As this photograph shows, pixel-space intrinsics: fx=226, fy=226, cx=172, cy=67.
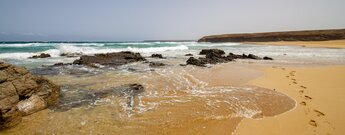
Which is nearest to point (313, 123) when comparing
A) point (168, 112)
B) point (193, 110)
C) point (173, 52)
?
point (193, 110)

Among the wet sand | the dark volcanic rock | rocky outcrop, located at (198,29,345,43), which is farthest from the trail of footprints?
rocky outcrop, located at (198,29,345,43)

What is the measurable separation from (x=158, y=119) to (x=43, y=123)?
87.2 inches

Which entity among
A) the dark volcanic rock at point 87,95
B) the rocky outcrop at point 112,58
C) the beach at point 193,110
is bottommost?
the beach at point 193,110

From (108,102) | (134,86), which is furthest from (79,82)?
(108,102)

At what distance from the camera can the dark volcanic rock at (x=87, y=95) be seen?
5469 mm

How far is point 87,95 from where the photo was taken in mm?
6234

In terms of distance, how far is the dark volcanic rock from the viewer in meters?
5.47

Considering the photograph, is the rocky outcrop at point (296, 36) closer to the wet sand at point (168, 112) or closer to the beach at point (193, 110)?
the beach at point (193, 110)

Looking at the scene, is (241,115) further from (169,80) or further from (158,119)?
(169,80)

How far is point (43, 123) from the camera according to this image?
436cm

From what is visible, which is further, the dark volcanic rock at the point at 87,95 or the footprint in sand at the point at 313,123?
the dark volcanic rock at the point at 87,95

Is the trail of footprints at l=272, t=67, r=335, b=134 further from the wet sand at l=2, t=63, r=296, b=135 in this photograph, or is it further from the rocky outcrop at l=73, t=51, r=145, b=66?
the rocky outcrop at l=73, t=51, r=145, b=66

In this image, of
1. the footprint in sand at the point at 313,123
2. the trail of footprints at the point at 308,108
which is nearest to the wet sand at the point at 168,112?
the trail of footprints at the point at 308,108

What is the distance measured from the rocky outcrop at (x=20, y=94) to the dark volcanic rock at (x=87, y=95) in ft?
0.97
